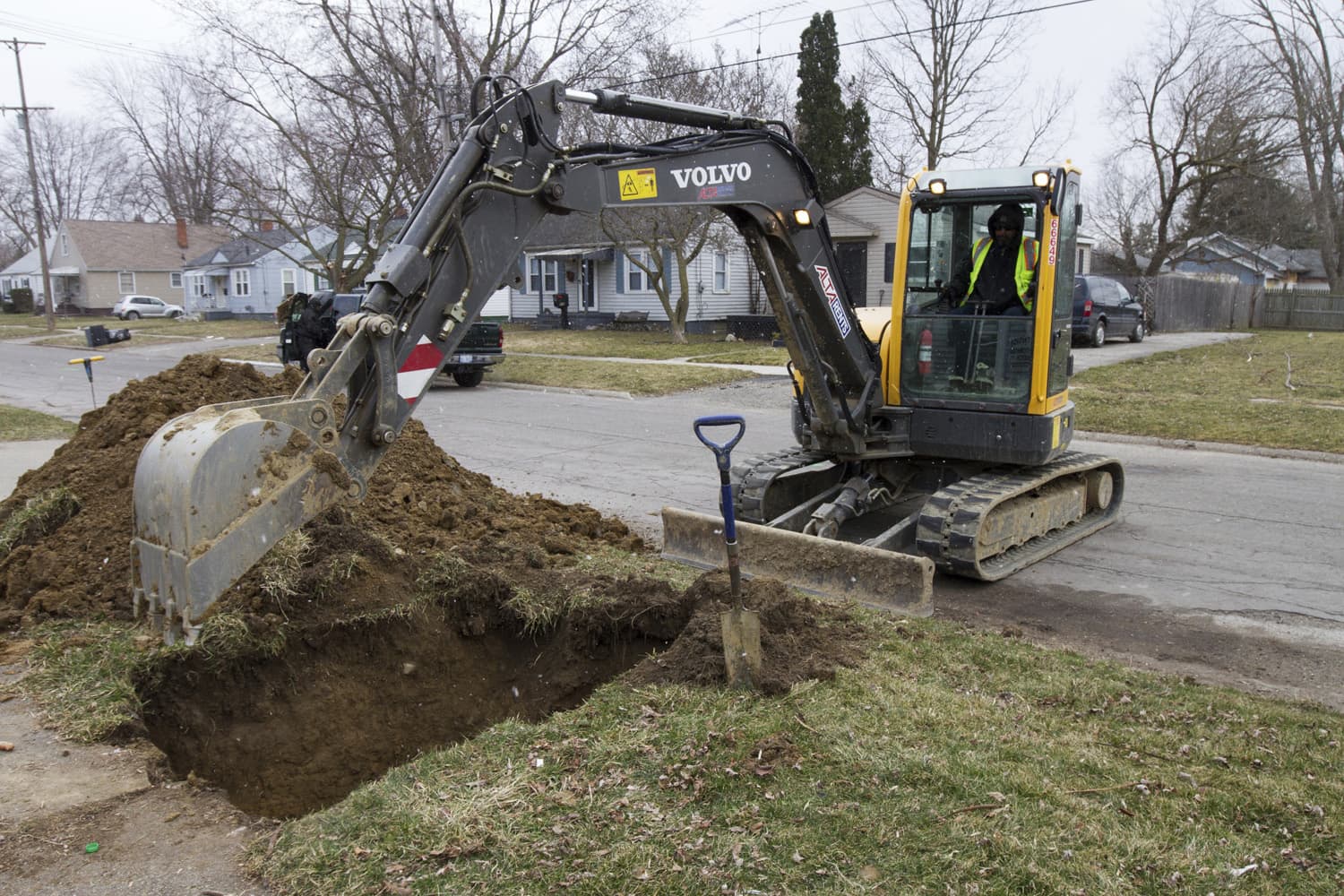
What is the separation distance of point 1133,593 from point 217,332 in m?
43.3

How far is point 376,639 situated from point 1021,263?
5.11 m

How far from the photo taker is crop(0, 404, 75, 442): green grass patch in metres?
13.6

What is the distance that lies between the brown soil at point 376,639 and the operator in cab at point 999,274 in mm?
2859

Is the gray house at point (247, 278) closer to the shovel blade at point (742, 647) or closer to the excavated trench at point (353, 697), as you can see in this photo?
the excavated trench at point (353, 697)

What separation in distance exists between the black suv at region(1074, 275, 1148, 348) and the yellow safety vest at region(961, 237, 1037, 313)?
64.0 ft

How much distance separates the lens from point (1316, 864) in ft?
11.5

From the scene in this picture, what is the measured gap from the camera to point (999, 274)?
748 cm

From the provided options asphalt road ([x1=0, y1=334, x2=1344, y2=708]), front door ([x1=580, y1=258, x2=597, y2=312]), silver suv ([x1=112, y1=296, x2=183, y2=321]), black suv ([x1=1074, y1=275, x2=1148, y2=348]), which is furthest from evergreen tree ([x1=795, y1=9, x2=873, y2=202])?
silver suv ([x1=112, y1=296, x2=183, y2=321])

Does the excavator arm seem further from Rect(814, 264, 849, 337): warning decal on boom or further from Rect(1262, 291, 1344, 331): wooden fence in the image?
Rect(1262, 291, 1344, 331): wooden fence

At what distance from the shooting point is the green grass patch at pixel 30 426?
13.6 meters

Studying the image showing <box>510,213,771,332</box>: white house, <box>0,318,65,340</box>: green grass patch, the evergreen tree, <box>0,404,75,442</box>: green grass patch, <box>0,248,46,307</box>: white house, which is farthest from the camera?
<box>0,248,46,307</box>: white house

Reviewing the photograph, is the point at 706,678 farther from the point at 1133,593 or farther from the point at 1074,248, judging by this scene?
the point at 1074,248

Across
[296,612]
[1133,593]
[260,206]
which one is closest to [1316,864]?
[1133,593]

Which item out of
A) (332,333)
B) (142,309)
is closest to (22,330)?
(142,309)
